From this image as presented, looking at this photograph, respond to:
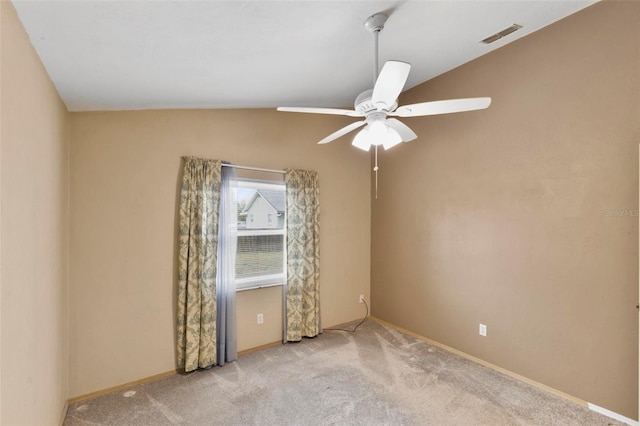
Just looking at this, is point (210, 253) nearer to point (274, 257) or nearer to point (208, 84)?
point (274, 257)

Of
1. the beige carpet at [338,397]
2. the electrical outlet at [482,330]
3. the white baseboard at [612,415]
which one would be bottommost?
the beige carpet at [338,397]

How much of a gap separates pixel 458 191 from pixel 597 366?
6.02ft

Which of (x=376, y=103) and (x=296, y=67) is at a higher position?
(x=296, y=67)

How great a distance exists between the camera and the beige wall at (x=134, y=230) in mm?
2498

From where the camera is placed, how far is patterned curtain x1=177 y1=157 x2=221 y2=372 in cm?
286

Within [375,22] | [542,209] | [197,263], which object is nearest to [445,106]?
[375,22]

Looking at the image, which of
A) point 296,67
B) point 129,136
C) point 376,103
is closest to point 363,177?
point 296,67

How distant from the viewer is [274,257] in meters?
3.63

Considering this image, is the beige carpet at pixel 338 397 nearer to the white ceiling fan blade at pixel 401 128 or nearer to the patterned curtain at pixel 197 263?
the patterned curtain at pixel 197 263

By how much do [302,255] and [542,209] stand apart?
2.43m

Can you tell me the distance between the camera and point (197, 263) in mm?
2912

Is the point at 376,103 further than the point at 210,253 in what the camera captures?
No

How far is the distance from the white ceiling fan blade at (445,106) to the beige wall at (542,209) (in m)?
1.31

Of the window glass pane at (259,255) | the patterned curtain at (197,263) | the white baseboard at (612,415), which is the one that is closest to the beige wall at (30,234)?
the patterned curtain at (197,263)
